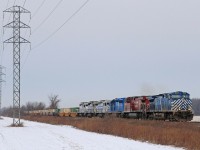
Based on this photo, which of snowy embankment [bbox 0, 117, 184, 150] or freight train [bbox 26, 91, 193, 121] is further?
freight train [bbox 26, 91, 193, 121]

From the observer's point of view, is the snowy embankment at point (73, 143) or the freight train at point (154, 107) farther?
the freight train at point (154, 107)

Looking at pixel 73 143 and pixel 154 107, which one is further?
pixel 154 107

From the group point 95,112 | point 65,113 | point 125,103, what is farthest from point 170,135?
point 65,113

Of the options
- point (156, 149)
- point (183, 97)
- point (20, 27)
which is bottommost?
point (156, 149)

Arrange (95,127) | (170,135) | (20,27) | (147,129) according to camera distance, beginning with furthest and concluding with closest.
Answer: (20,27) → (95,127) → (147,129) → (170,135)

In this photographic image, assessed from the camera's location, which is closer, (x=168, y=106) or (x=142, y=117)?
(x=168, y=106)

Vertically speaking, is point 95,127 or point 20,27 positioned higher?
point 20,27

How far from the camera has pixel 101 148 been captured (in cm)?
1839

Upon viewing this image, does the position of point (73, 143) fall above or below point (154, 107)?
below

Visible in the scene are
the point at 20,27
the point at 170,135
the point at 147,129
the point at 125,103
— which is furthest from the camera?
the point at 125,103

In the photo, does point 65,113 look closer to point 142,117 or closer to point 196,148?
point 142,117

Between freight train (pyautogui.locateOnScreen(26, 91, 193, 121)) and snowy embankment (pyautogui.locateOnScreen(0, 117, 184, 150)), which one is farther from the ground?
freight train (pyautogui.locateOnScreen(26, 91, 193, 121))

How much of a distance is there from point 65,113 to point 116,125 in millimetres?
66141

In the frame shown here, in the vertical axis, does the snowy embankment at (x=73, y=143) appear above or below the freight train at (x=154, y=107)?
below
